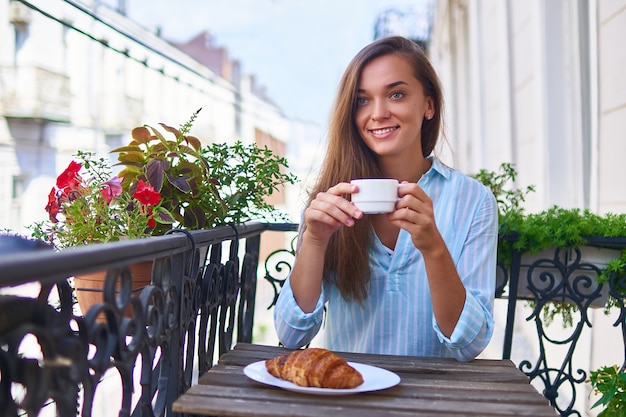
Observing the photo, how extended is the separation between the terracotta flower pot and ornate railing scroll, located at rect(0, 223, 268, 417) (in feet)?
0.23

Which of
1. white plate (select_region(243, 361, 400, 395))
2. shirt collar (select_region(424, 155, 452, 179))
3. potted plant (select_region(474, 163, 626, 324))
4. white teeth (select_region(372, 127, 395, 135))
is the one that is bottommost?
white plate (select_region(243, 361, 400, 395))

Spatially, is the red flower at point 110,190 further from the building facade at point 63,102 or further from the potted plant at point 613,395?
the building facade at point 63,102

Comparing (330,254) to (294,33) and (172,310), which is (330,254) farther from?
(294,33)

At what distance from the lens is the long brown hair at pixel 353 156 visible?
5.77ft

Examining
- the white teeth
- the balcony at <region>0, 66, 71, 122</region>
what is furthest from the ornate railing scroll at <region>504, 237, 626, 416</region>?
the balcony at <region>0, 66, 71, 122</region>

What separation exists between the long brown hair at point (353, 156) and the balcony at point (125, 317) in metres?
0.29

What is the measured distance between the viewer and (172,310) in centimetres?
140

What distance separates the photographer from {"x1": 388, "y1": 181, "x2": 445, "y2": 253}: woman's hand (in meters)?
1.35

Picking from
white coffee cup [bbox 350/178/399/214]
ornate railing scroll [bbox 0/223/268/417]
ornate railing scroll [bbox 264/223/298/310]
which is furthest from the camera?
ornate railing scroll [bbox 264/223/298/310]

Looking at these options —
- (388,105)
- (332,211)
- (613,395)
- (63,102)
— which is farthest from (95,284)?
(63,102)

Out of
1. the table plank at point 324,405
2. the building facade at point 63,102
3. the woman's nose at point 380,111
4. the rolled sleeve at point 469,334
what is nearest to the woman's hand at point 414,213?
the rolled sleeve at point 469,334

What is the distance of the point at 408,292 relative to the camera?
5.75 ft

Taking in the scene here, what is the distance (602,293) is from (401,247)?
70 centimetres

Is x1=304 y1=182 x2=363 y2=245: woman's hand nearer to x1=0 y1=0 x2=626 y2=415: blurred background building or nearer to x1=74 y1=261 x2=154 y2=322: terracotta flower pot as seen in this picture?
x1=74 y1=261 x2=154 y2=322: terracotta flower pot
